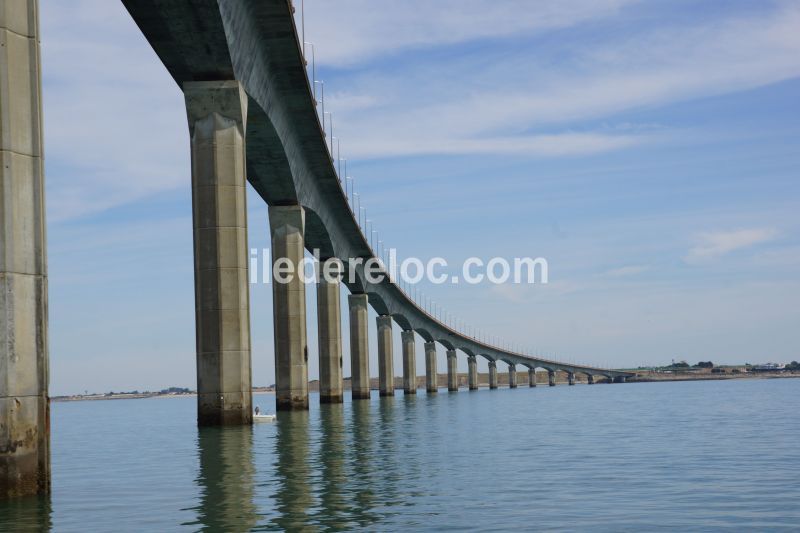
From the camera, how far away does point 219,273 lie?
1277 inches

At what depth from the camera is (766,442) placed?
26.3 meters

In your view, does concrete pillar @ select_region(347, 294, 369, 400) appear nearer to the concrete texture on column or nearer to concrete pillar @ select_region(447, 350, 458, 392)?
the concrete texture on column

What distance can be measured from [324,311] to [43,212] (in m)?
53.8

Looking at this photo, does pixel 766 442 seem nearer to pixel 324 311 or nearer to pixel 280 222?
pixel 280 222

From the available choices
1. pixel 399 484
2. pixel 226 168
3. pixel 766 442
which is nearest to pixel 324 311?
pixel 226 168

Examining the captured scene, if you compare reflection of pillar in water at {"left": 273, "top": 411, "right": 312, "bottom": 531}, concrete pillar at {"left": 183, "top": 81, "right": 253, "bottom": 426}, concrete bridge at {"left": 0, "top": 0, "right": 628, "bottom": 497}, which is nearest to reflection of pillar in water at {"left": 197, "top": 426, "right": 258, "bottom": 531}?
reflection of pillar in water at {"left": 273, "top": 411, "right": 312, "bottom": 531}

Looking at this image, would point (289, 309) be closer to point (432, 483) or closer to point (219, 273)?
point (219, 273)

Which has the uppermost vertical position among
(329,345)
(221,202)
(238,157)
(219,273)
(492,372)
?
(238,157)

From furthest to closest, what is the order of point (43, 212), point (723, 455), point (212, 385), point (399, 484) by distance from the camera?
1. point (212, 385)
2. point (723, 455)
3. point (399, 484)
4. point (43, 212)

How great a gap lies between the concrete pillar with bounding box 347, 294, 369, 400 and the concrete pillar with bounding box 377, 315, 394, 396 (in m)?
10.4

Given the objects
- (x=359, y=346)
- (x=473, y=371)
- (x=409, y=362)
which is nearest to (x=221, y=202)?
Result: (x=359, y=346)

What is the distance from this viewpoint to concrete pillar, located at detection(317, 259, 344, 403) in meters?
68.8

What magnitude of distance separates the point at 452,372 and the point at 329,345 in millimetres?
84204

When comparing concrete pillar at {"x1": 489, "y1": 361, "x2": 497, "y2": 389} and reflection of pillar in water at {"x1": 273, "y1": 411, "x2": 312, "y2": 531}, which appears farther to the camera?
concrete pillar at {"x1": 489, "y1": 361, "x2": 497, "y2": 389}
